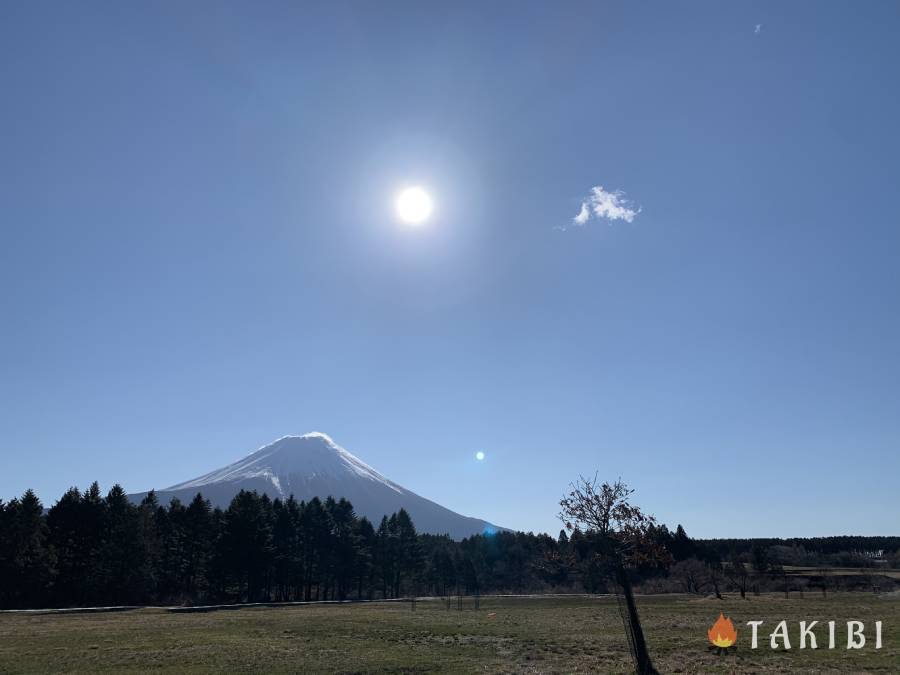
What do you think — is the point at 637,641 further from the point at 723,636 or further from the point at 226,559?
the point at 226,559

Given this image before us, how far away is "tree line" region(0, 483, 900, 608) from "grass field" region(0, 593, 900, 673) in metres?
9.69

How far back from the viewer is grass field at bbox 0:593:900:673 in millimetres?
24000

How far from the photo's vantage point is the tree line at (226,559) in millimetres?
69250

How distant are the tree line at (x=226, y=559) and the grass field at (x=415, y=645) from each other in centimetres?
969

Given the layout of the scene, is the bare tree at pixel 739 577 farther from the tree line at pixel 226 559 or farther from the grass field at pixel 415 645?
the grass field at pixel 415 645

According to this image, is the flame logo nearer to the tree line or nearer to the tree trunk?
the tree trunk

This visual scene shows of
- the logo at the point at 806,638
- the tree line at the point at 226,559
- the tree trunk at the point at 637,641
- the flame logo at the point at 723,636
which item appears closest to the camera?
the tree trunk at the point at 637,641

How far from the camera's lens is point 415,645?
104 ft

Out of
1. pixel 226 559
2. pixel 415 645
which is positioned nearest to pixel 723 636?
pixel 415 645

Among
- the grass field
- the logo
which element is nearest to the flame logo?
the logo

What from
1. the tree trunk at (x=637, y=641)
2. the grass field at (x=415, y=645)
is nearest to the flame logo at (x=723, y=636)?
the grass field at (x=415, y=645)

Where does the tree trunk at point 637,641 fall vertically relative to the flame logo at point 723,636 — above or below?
above

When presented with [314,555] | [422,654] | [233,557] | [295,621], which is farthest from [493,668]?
[314,555]

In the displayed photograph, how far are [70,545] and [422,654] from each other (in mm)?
68964
